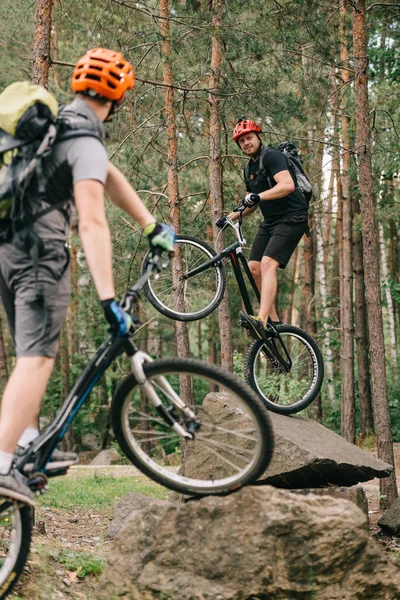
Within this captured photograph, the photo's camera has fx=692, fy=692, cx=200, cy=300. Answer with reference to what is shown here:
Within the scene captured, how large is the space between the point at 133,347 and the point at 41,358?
1.61ft

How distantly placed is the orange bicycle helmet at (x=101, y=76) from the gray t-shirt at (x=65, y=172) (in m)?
0.15

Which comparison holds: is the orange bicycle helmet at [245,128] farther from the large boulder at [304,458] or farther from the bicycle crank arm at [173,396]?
the bicycle crank arm at [173,396]

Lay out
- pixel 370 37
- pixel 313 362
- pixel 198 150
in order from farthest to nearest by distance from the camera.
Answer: pixel 370 37 < pixel 198 150 < pixel 313 362

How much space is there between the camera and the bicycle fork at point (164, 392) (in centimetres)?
371

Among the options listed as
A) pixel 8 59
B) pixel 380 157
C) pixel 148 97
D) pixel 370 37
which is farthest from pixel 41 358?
pixel 8 59

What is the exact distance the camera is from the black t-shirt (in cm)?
668

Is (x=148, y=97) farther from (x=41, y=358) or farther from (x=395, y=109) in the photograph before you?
(x=41, y=358)

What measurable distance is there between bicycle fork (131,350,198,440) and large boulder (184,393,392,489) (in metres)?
1.84

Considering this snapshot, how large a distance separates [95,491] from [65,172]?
10162 mm

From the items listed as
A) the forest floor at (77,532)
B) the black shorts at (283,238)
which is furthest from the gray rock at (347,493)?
the black shorts at (283,238)

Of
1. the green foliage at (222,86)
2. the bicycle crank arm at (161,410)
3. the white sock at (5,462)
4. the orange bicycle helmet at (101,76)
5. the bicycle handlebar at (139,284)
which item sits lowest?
the white sock at (5,462)

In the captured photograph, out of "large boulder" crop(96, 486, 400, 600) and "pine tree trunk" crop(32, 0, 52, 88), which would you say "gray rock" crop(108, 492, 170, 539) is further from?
"pine tree trunk" crop(32, 0, 52, 88)

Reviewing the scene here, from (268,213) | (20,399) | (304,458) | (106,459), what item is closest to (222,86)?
(268,213)

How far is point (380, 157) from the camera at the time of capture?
14852 mm
